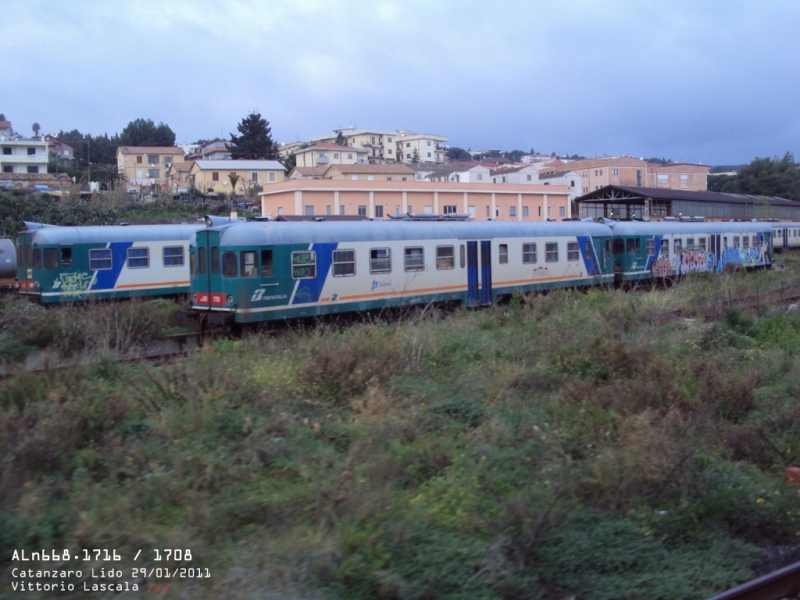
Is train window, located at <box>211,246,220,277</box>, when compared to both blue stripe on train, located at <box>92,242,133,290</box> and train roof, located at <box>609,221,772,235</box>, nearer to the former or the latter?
blue stripe on train, located at <box>92,242,133,290</box>

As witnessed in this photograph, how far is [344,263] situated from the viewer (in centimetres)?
1568

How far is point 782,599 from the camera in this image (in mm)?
4988

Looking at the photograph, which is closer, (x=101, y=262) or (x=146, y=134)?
(x=101, y=262)

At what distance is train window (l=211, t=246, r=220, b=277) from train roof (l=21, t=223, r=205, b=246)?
554 cm

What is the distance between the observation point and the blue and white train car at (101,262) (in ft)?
66.7

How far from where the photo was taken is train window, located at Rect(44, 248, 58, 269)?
20.3 metres

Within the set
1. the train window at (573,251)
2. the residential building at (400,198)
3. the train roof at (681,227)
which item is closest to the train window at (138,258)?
the train window at (573,251)

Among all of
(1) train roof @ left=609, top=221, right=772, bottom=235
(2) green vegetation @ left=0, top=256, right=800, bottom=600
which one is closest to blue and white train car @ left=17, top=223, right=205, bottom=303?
(2) green vegetation @ left=0, top=256, right=800, bottom=600

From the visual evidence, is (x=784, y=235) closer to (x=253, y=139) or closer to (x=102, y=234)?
(x=102, y=234)

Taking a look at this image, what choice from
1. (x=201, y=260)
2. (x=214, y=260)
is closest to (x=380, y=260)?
(x=214, y=260)

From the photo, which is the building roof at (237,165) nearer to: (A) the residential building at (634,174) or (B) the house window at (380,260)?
(A) the residential building at (634,174)

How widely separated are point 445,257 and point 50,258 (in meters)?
11.5

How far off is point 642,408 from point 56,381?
270 inches

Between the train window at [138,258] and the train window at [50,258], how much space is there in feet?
6.53
